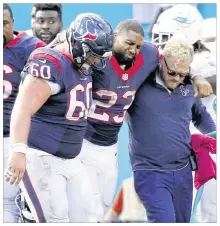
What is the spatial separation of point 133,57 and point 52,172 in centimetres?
73

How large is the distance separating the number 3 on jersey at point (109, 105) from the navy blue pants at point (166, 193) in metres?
0.32

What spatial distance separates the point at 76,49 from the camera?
169 inches

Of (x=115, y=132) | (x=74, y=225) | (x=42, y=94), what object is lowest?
(x=74, y=225)

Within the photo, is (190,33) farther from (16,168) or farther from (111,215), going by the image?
(16,168)

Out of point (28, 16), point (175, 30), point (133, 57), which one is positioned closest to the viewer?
point (133, 57)

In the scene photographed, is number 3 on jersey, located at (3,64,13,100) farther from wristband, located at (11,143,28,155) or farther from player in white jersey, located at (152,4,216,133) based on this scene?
wristband, located at (11,143,28,155)

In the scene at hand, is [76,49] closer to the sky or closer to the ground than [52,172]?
closer to the sky

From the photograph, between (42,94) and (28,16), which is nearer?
(42,94)

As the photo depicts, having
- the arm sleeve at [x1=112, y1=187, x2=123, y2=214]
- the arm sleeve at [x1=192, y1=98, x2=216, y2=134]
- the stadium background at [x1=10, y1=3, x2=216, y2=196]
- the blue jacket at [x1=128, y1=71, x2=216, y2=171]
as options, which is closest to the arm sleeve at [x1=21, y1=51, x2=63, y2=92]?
the blue jacket at [x1=128, y1=71, x2=216, y2=171]

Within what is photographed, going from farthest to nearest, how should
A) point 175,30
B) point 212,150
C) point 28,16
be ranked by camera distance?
point 28,16 < point 175,30 < point 212,150

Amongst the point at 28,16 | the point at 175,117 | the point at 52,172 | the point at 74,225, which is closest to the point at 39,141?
the point at 52,172

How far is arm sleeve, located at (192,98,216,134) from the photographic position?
5.04 metres

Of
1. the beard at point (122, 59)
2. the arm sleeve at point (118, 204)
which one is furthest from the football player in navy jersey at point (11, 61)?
the arm sleeve at point (118, 204)

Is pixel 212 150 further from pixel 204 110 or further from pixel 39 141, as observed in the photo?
pixel 39 141
